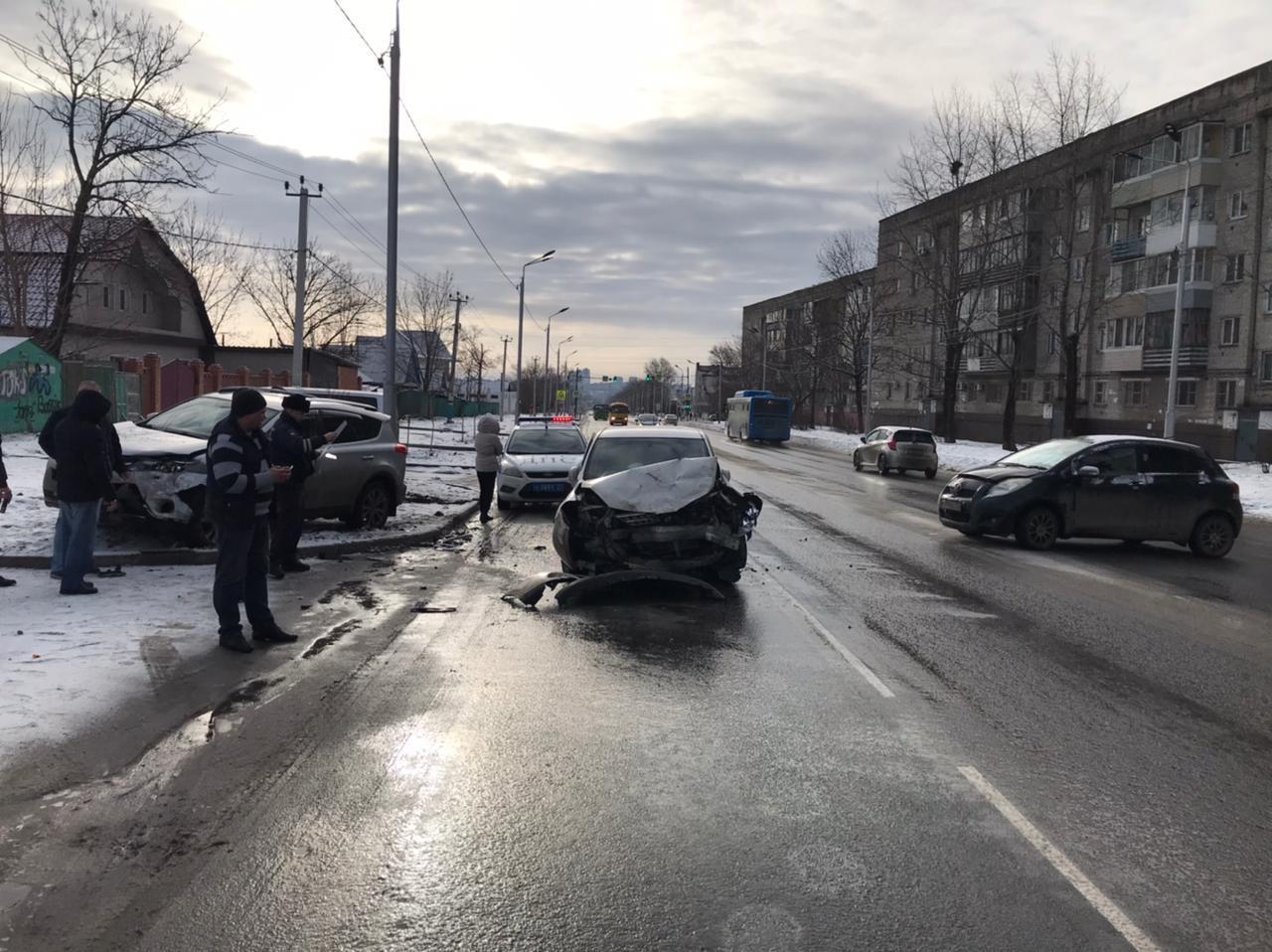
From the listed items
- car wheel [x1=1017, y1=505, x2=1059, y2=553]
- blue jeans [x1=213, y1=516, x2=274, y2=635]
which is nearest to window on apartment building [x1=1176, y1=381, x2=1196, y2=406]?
car wheel [x1=1017, y1=505, x2=1059, y2=553]

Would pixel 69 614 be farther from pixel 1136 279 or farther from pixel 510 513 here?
pixel 1136 279

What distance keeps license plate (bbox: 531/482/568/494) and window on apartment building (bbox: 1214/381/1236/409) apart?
A: 36538mm

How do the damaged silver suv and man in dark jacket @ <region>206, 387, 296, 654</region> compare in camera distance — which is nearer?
man in dark jacket @ <region>206, 387, 296, 654</region>

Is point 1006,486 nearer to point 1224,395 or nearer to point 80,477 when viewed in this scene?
point 80,477

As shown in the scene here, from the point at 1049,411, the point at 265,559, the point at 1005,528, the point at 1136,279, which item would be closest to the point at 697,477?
the point at 265,559

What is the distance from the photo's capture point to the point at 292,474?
9.53 m

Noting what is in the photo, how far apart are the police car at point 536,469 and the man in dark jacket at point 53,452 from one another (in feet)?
26.5

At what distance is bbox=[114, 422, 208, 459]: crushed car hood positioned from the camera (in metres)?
10.3

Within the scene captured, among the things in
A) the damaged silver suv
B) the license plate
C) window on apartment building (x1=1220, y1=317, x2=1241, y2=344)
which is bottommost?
the license plate

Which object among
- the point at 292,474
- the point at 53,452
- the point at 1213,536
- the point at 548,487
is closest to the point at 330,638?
the point at 292,474

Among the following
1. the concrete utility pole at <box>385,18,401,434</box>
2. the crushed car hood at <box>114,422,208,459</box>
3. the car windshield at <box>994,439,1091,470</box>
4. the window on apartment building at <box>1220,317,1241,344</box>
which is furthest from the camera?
the window on apartment building at <box>1220,317,1241,344</box>

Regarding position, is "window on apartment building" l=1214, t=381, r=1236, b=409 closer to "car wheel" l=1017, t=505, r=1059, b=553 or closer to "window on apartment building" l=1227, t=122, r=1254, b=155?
"window on apartment building" l=1227, t=122, r=1254, b=155

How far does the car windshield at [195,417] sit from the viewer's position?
455 inches

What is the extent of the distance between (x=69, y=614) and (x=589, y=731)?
191 inches
